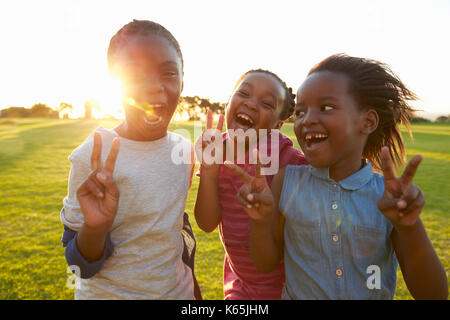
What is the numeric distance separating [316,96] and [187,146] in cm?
87

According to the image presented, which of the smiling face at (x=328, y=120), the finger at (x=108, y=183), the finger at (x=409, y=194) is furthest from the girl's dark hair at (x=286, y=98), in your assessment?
the finger at (x=108, y=183)

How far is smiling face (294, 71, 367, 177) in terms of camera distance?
64.4 inches

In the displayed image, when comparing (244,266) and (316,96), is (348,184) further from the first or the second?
(244,266)

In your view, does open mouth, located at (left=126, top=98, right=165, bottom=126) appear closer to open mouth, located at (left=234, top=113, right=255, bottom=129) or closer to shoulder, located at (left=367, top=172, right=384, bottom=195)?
open mouth, located at (left=234, top=113, right=255, bottom=129)

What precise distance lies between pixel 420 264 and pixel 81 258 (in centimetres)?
160

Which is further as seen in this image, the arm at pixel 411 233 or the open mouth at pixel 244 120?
the open mouth at pixel 244 120

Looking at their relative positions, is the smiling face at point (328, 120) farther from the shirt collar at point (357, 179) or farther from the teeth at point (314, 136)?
the shirt collar at point (357, 179)

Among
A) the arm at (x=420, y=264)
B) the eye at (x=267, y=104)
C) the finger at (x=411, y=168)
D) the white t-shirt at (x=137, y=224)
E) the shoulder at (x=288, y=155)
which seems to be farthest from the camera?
the eye at (x=267, y=104)

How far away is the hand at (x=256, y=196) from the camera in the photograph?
154 cm

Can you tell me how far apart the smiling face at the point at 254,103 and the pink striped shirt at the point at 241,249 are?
0.63 feet

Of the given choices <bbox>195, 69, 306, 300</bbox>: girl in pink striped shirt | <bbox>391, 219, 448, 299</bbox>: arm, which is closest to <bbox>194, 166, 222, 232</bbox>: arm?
<bbox>195, 69, 306, 300</bbox>: girl in pink striped shirt

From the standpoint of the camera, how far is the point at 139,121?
1.70m

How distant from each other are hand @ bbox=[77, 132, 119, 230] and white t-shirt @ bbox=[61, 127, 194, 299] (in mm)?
186

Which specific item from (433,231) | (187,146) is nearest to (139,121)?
(187,146)
